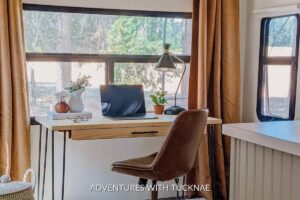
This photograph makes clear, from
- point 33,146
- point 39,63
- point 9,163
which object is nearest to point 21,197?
point 9,163

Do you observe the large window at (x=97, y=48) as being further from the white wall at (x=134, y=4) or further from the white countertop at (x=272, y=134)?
the white countertop at (x=272, y=134)

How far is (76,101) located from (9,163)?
66 cm

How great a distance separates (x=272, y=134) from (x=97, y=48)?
1954 millimetres

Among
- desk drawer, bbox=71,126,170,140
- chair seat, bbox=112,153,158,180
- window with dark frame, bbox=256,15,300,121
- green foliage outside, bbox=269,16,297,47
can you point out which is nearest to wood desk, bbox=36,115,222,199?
desk drawer, bbox=71,126,170,140

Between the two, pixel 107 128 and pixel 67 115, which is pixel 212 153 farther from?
pixel 67 115

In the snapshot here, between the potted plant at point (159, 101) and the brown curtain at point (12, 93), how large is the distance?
102 cm


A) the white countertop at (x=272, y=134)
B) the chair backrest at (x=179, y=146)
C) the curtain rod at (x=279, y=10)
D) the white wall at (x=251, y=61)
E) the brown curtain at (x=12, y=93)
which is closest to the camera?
the white countertop at (x=272, y=134)

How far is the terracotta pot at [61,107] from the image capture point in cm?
319

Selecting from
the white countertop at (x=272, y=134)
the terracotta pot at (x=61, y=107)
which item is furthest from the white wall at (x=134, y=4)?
the white countertop at (x=272, y=134)

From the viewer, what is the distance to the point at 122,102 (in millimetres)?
3406

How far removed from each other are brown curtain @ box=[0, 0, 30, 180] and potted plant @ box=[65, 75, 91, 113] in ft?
1.08

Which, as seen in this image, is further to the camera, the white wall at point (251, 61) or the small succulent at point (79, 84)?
the white wall at point (251, 61)

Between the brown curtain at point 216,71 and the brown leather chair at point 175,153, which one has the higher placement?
the brown curtain at point 216,71

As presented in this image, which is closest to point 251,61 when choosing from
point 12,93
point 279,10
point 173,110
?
point 279,10
